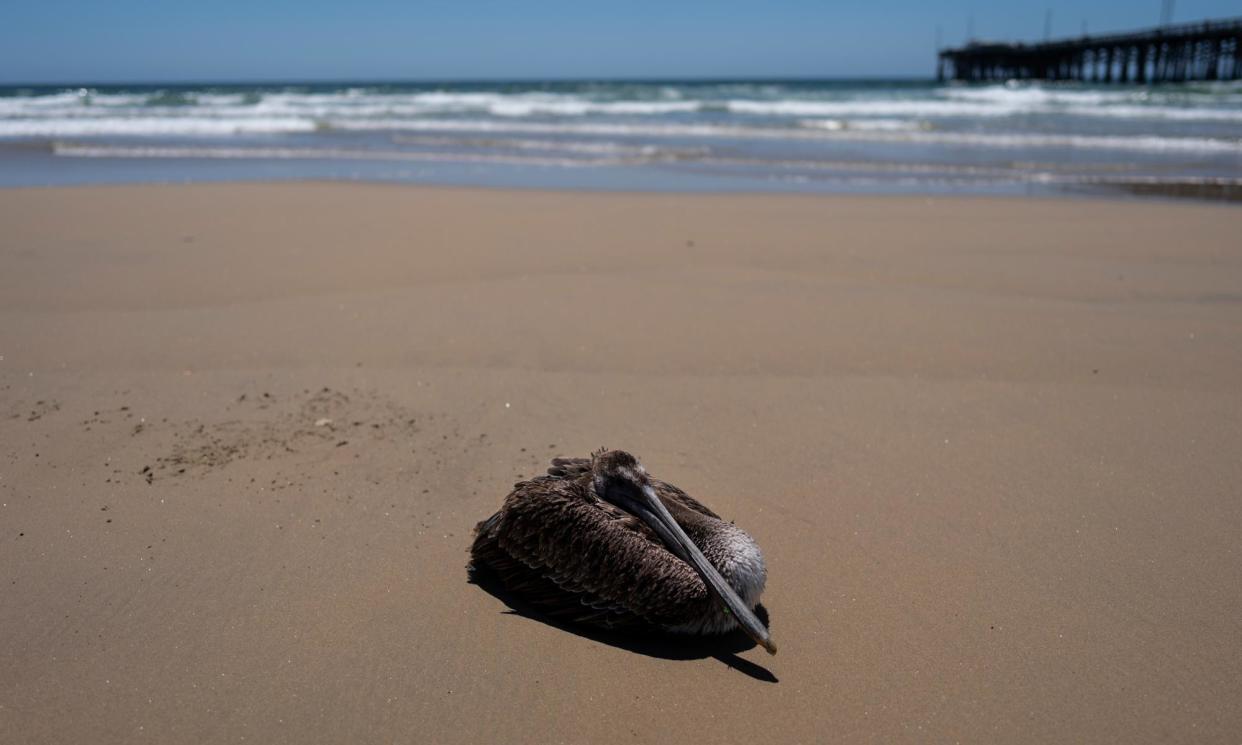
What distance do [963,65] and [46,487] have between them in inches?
3103

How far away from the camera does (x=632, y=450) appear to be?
4.48m

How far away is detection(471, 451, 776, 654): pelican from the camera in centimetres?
293

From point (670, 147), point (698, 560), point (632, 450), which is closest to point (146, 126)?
point (670, 147)

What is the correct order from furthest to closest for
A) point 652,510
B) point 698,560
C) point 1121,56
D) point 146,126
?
point 1121,56
point 146,126
point 652,510
point 698,560

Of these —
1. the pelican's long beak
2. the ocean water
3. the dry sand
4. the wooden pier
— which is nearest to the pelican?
the pelican's long beak

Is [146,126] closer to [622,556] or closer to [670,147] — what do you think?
[670,147]

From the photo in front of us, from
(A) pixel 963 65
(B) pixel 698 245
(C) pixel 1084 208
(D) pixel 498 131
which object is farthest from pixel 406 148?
(A) pixel 963 65

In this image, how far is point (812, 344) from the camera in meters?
6.03

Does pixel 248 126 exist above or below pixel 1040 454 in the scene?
above

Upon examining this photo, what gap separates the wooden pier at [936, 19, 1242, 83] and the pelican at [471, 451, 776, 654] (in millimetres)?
55977

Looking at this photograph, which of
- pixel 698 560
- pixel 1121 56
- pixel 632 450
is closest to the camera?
pixel 698 560

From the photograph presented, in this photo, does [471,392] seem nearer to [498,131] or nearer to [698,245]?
[698,245]

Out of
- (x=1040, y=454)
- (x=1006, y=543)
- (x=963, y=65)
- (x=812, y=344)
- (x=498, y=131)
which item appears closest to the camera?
(x=1006, y=543)

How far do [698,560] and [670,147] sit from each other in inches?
728
